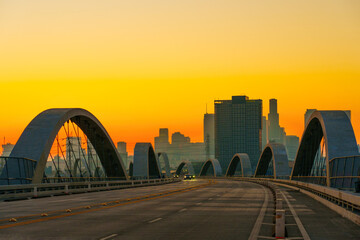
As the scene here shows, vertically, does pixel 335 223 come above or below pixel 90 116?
below

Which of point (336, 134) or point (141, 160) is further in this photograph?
point (141, 160)

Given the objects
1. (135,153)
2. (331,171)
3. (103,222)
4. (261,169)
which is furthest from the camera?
(261,169)

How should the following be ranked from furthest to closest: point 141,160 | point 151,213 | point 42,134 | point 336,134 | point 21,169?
point 141,160, point 336,134, point 42,134, point 21,169, point 151,213

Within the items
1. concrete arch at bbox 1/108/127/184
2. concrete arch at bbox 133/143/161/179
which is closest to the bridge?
concrete arch at bbox 1/108/127/184

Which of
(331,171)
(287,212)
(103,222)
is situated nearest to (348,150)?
(331,171)

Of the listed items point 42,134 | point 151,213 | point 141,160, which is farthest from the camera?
point 141,160

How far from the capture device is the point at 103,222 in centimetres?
1972

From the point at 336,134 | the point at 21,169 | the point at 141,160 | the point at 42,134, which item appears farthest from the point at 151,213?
the point at 141,160

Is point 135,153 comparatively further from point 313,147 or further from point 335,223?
point 335,223

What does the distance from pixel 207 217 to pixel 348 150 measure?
3482 centimetres

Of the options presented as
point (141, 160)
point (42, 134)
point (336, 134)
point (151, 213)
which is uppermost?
point (336, 134)

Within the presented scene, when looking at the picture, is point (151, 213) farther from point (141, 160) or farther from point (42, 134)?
point (141, 160)

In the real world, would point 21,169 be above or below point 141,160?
below

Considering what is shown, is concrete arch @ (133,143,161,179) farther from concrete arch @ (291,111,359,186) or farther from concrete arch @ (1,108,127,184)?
concrete arch @ (291,111,359,186)
